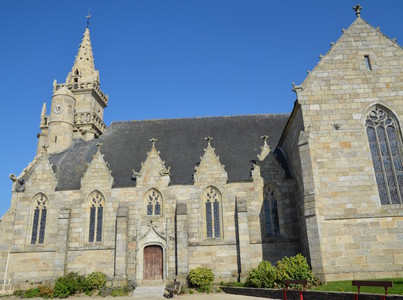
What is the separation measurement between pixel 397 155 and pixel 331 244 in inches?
234

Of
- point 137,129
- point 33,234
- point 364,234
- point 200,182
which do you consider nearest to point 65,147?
point 137,129

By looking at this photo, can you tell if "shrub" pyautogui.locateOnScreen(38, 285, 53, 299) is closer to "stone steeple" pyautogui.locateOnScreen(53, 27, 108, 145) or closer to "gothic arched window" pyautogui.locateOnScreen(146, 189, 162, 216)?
"gothic arched window" pyautogui.locateOnScreen(146, 189, 162, 216)

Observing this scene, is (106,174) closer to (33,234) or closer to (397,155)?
(33,234)

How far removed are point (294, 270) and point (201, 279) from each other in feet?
18.9

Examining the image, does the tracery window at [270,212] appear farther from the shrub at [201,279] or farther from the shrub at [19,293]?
the shrub at [19,293]

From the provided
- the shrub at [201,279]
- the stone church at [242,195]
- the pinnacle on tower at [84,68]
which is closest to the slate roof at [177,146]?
the stone church at [242,195]

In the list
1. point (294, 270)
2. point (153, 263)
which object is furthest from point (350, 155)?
point (153, 263)

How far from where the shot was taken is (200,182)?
21.9 m

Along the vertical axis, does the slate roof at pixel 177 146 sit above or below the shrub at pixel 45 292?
above

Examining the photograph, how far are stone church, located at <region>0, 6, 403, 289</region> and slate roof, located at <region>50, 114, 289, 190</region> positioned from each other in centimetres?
12

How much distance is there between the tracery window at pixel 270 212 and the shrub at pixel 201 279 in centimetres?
428

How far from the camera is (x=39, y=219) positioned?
22.0 m

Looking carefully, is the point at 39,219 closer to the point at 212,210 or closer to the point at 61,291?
the point at 61,291

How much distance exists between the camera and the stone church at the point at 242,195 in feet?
54.3
